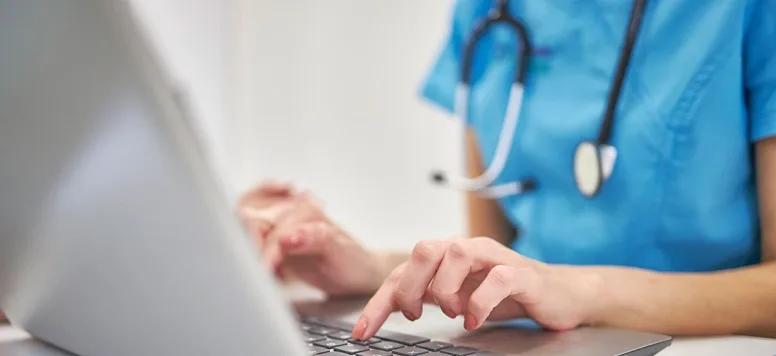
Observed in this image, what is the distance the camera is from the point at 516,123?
842 mm

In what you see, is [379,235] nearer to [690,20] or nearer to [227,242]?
[690,20]

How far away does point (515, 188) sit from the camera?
854 mm

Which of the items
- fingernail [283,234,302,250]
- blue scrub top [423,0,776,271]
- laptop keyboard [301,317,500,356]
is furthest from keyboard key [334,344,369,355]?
blue scrub top [423,0,776,271]

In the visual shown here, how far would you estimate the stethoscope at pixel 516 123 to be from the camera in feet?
2.42

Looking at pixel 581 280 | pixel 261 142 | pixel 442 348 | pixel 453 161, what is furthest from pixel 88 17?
pixel 261 142

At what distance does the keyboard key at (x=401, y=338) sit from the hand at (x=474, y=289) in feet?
0.04

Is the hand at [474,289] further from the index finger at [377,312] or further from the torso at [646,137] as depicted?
the torso at [646,137]

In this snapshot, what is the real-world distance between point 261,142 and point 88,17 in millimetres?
1732

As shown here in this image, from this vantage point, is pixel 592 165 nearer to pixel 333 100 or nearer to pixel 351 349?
pixel 351 349

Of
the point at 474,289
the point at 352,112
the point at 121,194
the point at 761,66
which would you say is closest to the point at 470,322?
the point at 474,289

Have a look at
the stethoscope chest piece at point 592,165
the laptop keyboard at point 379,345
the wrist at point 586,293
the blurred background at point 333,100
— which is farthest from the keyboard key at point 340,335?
the blurred background at point 333,100

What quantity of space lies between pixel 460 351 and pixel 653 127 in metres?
0.37

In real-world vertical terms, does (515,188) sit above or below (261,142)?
below

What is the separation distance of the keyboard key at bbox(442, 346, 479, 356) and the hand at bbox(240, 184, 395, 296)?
260mm
